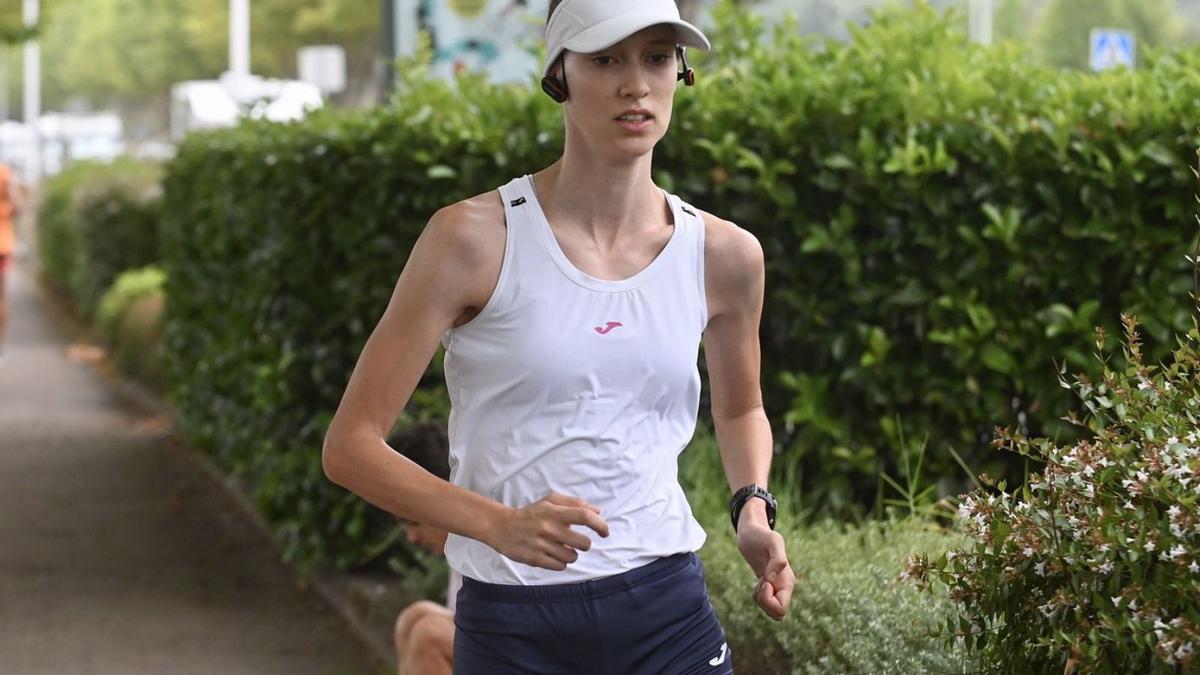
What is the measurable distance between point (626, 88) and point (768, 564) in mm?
748

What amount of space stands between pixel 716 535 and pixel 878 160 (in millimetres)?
1437

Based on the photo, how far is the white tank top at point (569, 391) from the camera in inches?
108

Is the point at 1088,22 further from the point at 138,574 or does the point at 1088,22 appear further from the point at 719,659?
the point at 719,659

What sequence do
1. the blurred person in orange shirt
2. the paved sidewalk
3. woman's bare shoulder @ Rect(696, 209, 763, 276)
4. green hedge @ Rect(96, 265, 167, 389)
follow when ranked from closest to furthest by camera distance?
woman's bare shoulder @ Rect(696, 209, 763, 276), the paved sidewalk, green hedge @ Rect(96, 265, 167, 389), the blurred person in orange shirt

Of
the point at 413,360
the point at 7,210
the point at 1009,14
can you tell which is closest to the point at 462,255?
the point at 413,360

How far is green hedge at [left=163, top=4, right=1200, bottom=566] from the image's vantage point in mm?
6102

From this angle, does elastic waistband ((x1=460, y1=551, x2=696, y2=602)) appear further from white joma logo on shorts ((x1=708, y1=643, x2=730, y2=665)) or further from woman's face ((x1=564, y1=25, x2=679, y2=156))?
woman's face ((x1=564, y1=25, x2=679, y2=156))

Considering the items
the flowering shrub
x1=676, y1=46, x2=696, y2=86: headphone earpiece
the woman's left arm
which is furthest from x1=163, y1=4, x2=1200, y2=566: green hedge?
x1=676, y1=46, x2=696, y2=86: headphone earpiece

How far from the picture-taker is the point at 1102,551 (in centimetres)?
282

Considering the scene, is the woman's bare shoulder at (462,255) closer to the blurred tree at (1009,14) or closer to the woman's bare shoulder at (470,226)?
the woman's bare shoulder at (470,226)

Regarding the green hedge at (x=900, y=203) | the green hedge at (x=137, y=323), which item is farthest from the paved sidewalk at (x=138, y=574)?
the green hedge at (x=137, y=323)

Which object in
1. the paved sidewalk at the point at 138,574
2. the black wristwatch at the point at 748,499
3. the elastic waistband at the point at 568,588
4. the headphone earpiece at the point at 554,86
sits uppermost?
the headphone earpiece at the point at 554,86

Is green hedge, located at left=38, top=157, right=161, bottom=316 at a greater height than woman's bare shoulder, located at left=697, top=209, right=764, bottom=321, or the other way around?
woman's bare shoulder, located at left=697, top=209, right=764, bottom=321

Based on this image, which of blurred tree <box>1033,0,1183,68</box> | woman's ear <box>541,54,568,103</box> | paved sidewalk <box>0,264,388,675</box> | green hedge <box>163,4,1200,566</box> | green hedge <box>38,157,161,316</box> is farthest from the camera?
blurred tree <box>1033,0,1183,68</box>
